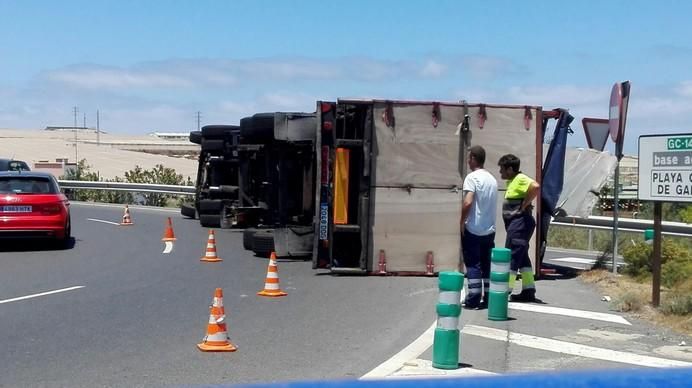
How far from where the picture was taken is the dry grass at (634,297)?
32.6 ft

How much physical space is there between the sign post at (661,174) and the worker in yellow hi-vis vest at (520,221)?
129 cm

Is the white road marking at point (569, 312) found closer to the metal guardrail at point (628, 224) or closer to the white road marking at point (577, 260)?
the metal guardrail at point (628, 224)

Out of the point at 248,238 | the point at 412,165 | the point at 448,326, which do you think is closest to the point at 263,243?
the point at 248,238

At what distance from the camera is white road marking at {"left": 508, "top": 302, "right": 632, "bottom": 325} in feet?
34.1

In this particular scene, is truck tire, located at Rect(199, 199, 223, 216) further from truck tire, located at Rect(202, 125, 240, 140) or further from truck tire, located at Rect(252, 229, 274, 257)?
truck tire, located at Rect(252, 229, 274, 257)

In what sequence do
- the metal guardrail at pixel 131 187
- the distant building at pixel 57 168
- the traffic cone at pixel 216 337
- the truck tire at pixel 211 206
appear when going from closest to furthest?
→ the traffic cone at pixel 216 337
the truck tire at pixel 211 206
the metal guardrail at pixel 131 187
the distant building at pixel 57 168

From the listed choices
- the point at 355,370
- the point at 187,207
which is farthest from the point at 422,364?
the point at 187,207

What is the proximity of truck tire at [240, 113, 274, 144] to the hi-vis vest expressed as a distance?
785 centimetres

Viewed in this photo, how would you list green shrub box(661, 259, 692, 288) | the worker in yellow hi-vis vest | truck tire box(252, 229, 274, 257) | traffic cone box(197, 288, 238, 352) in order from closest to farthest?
traffic cone box(197, 288, 238, 352), the worker in yellow hi-vis vest, green shrub box(661, 259, 692, 288), truck tire box(252, 229, 274, 257)

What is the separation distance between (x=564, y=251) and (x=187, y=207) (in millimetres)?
11998

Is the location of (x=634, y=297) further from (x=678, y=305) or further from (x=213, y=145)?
(x=213, y=145)

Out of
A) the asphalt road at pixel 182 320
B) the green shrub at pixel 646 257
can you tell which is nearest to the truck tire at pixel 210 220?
the asphalt road at pixel 182 320

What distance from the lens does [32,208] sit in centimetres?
1775

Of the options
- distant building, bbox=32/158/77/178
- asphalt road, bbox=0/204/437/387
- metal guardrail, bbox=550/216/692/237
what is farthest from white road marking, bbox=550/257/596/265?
distant building, bbox=32/158/77/178
